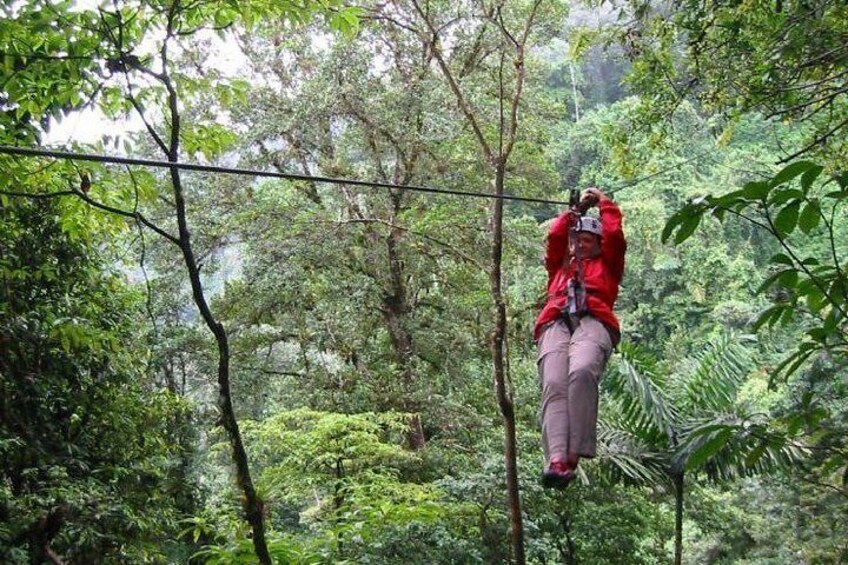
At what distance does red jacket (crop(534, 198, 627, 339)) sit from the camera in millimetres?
2869

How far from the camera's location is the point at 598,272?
2.96 m

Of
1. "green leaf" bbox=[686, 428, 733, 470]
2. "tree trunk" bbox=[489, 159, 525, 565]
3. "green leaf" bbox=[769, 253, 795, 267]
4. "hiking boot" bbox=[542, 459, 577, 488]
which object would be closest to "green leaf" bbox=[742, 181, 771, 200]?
"green leaf" bbox=[769, 253, 795, 267]

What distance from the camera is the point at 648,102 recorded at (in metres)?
4.77

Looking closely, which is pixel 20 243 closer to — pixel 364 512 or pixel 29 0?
pixel 29 0

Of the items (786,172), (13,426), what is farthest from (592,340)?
(13,426)

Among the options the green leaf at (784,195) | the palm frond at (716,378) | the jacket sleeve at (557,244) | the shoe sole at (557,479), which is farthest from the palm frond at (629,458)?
the green leaf at (784,195)

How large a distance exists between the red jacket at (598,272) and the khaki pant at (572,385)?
7 cm

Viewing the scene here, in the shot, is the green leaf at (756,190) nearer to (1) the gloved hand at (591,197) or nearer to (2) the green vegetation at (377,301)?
(2) the green vegetation at (377,301)

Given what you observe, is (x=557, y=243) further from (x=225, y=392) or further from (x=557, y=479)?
(x=225, y=392)

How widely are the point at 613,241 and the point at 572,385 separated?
64 centimetres

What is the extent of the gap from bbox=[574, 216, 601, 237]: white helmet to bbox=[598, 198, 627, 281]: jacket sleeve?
3 cm

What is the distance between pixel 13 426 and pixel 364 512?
190cm

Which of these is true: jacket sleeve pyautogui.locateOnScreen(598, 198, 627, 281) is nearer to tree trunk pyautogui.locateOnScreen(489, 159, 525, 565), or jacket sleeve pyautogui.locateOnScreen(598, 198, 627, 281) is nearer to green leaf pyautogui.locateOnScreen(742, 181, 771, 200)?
tree trunk pyautogui.locateOnScreen(489, 159, 525, 565)

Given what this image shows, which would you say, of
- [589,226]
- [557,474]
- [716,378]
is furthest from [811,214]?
[716,378]
